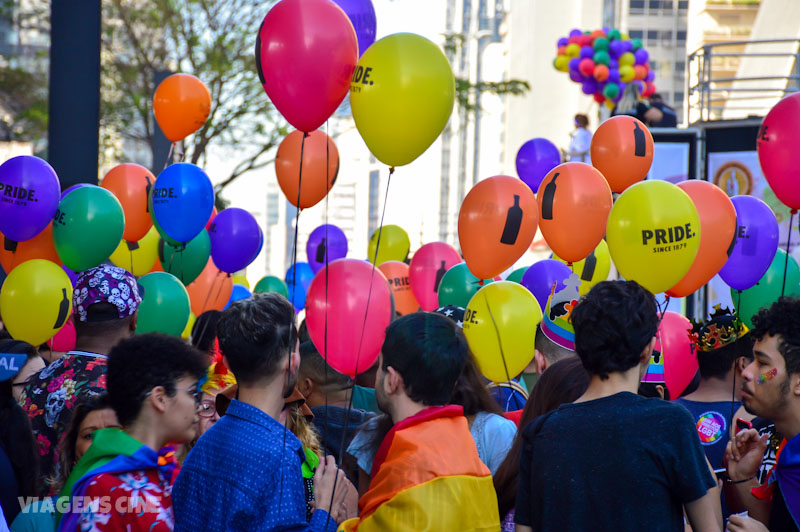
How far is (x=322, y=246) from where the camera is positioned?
26.6 feet

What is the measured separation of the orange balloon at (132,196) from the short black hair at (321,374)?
2489 mm

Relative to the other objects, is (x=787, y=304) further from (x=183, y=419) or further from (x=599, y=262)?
(x=599, y=262)

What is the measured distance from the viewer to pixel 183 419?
2535 mm

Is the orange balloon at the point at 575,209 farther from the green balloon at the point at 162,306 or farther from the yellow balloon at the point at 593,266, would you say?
the green balloon at the point at 162,306

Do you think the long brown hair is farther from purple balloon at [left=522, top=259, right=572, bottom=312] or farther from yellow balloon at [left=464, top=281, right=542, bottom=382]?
purple balloon at [left=522, top=259, right=572, bottom=312]

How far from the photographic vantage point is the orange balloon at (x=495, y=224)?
461cm

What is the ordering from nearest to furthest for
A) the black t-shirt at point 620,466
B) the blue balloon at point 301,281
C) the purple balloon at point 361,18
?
the black t-shirt at point 620,466
the purple balloon at point 361,18
the blue balloon at point 301,281

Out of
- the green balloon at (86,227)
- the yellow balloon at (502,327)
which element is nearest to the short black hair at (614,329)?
the yellow balloon at (502,327)

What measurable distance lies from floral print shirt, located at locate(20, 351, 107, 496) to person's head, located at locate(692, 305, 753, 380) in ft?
8.16

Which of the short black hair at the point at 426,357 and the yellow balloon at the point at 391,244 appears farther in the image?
the yellow balloon at the point at 391,244

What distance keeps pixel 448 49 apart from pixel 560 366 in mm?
12742

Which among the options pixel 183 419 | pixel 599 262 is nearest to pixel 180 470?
pixel 183 419

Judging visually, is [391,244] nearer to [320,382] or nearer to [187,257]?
[187,257]

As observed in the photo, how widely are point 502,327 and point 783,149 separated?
179 centimetres
